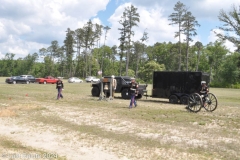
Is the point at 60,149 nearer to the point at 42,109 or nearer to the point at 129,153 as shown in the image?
the point at 129,153

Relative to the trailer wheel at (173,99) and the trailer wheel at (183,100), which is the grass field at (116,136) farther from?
the trailer wheel at (173,99)

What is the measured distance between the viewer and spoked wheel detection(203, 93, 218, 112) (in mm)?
14344

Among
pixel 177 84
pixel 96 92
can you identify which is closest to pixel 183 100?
pixel 177 84

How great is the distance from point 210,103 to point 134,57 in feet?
273

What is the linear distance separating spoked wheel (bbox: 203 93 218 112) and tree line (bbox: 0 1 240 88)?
35.0m

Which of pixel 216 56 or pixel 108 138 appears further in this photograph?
pixel 216 56

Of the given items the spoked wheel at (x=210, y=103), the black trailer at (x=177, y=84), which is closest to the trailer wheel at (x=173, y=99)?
the black trailer at (x=177, y=84)

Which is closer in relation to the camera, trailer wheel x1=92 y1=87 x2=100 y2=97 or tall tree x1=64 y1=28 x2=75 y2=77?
trailer wheel x1=92 y1=87 x2=100 y2=97

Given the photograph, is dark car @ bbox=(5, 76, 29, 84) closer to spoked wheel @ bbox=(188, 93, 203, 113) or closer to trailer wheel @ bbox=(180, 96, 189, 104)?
trailer wheel @ bbox=(180, 96, 189, 104)

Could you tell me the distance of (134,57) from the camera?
9725 cm

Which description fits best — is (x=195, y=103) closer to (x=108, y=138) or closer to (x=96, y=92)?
(x=108, y=138)

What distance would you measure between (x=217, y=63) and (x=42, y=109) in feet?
254

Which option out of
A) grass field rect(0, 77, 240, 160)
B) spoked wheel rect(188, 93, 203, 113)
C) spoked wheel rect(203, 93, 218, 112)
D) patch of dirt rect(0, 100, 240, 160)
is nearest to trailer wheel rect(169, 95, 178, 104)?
spoked wheel rect(203, 93, 218, 112)

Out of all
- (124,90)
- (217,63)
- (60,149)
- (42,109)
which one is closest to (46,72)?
(217,63)
